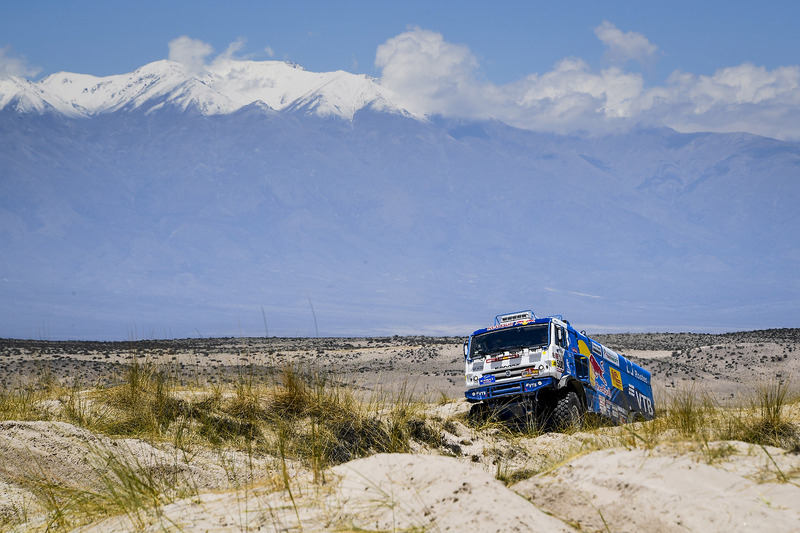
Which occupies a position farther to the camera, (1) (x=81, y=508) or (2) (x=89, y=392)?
(2) (x=89, y=392)

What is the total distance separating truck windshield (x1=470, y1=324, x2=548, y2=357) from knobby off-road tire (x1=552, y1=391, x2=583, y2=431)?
1248mm

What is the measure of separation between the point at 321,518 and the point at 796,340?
126ft

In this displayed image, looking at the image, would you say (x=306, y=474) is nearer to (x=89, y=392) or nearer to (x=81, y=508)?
(x=81, y=508)

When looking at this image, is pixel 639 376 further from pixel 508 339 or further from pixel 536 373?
pixel 536 373

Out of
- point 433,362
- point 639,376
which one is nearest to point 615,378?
point 639,376

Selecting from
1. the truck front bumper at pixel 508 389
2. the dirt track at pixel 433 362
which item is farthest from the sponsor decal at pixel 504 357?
the dirt track at pixel 433 362

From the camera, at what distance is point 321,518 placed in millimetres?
5949

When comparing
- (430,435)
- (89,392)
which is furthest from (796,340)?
Result: (89,392)

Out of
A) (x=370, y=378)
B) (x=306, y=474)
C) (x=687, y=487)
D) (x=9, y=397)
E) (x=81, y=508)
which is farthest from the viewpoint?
(x=370, y=378)

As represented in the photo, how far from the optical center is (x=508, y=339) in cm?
1619

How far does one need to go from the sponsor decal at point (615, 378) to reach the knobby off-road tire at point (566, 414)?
291 cm

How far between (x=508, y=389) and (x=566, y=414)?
124 centimetres

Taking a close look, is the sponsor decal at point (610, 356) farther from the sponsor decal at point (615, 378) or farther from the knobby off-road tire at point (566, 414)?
the knobby off-road tire at point (566, 414)

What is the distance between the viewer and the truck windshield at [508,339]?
15834 mm
